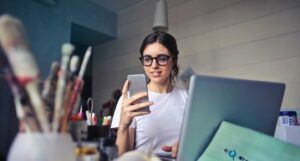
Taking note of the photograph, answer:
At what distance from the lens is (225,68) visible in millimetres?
1811

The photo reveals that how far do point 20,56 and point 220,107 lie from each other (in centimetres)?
42

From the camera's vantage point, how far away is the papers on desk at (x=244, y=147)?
533 millimetres

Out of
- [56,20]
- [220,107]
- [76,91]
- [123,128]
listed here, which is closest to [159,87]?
[123,128]

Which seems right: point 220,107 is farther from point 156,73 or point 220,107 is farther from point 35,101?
point 156,73

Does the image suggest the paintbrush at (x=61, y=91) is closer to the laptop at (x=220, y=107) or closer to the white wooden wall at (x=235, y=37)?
the laptop at (x=220, y=107)

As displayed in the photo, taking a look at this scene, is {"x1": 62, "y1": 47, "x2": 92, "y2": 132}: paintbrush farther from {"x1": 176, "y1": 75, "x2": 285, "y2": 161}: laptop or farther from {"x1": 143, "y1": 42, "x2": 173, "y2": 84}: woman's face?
{"x1": 143, "y1": 42, "x2": 173, "y2": 84}: woman's face

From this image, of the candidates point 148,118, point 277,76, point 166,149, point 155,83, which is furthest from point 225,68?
point 166,149

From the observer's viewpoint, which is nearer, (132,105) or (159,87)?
(132,105)

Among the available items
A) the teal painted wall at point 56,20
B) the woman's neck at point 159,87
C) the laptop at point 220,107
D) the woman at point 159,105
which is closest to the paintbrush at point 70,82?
the laptop at point 220,107

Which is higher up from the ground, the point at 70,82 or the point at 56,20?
the point at 56,20

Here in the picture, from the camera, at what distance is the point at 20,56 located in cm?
32

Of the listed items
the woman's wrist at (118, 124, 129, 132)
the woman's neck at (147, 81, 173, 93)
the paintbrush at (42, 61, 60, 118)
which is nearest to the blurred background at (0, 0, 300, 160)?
the woman's neck at (147, 81, 173, 93)

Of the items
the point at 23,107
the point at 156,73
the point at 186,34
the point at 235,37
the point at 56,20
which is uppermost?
the point at 56,20

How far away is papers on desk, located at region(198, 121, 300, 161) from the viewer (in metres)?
0.53
